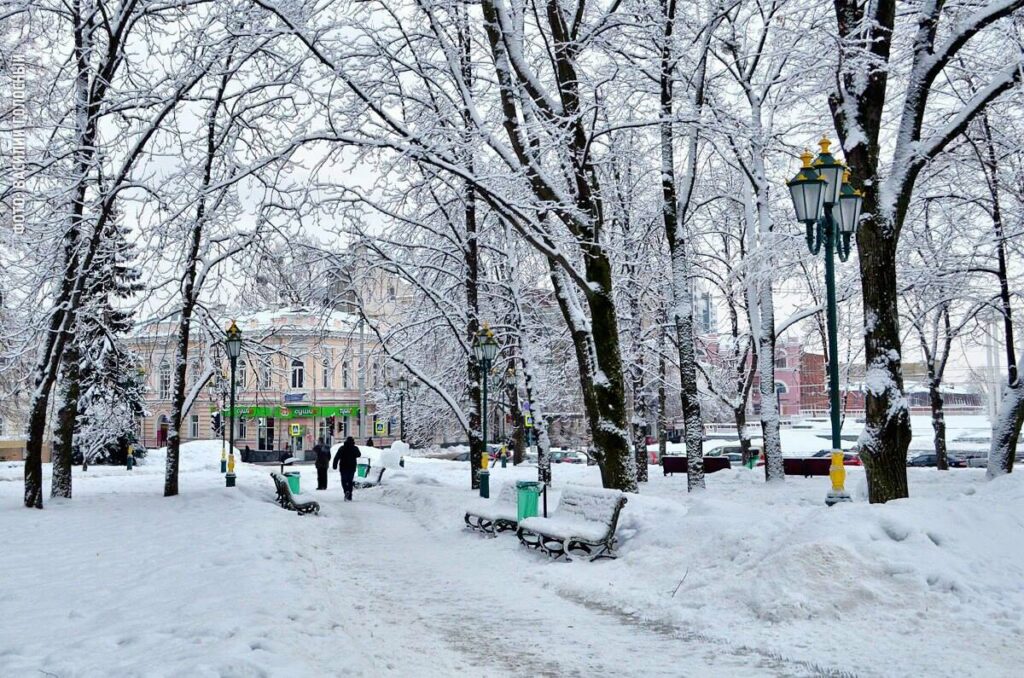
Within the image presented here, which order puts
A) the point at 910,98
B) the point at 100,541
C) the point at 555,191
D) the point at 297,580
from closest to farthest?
the point at 297,580 → the point at 910,98 → the point at 100,541 → the point at 555,191

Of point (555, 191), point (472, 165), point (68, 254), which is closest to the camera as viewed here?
point (555, 191)

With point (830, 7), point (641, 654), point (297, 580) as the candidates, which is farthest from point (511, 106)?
point (641, 654)

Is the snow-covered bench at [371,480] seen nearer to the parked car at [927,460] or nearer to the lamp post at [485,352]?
the lamp post at [485,352]

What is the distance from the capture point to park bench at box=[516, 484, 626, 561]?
10383 mm

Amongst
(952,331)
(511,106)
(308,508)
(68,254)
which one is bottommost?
(308,508)

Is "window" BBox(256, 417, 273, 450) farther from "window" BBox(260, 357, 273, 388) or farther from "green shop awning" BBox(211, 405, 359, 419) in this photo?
"window" BBox(260, 357, 273, 388)

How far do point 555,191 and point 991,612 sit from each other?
799 cm

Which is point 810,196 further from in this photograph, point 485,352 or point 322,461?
point 322,461

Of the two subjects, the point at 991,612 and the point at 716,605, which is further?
the point at 716,605

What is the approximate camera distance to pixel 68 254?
16.8 metres

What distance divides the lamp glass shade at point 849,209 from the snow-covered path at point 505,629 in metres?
5.56

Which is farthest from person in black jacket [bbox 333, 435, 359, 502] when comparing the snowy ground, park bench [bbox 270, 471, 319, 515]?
the snowy ground

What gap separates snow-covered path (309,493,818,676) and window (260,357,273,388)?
1175cm

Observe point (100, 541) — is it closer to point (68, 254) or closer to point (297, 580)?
point (297, 580)
